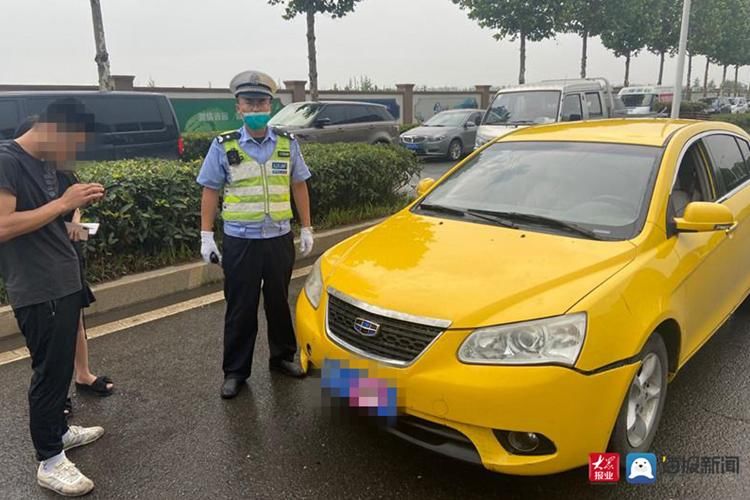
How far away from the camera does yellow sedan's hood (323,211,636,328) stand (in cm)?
243

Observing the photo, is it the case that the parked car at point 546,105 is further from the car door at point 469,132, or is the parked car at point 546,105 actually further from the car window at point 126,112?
the car window at point 126,112

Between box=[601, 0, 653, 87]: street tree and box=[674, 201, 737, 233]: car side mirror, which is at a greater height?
box=[601, 0, 653, 87]: street tree

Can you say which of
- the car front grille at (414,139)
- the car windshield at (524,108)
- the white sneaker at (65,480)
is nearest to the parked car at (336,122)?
the car front grille at (414,139)

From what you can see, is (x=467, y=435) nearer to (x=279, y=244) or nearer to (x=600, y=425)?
(x=600, y=425)

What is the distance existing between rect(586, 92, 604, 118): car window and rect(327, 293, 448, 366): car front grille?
36.3ft

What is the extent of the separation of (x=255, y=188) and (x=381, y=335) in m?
1.32

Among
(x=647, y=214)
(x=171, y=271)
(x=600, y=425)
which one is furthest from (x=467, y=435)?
(x=171, y=271)

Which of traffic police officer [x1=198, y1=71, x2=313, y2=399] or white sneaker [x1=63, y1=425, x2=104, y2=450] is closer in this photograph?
white sneaker [x1=63, y1=425, x2=104, y2=450]

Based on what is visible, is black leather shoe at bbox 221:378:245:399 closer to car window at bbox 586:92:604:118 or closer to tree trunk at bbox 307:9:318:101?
car window at bbox 586:92:604:118

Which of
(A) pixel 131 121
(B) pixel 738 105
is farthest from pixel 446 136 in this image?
(B) pixel 738 105

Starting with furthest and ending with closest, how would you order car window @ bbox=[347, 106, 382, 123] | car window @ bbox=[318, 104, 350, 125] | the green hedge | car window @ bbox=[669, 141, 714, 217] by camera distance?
car window @ bbox=[347, 106, 382, 123]
car window @ bbox=[318, 104, 350, 125]
the green hedge
car window @ bbox=[669, 141, 714, 217]

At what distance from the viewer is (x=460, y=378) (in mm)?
2295

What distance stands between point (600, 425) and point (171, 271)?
4.00 meters

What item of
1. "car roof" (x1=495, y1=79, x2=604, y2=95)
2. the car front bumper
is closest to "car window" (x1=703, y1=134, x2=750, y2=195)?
the car front bumper
